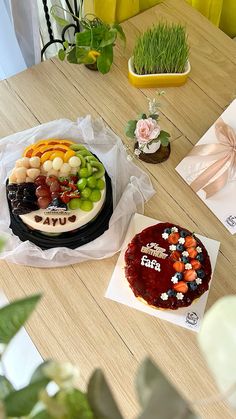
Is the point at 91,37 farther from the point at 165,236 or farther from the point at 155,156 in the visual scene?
the point at 165,236

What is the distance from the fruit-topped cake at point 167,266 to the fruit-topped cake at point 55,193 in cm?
10

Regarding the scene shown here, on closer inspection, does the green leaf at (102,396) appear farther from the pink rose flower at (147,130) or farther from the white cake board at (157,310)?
the pink rose flower at (147,130)

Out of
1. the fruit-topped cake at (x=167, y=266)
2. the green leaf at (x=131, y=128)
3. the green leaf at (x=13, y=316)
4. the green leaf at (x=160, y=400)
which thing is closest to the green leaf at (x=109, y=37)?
the green leaf at (x=131, y=128)

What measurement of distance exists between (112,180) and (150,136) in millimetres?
132

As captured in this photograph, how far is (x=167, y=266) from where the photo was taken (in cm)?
94

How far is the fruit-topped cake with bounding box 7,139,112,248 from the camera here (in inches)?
37.6

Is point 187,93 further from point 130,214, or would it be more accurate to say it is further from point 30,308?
point 30,308

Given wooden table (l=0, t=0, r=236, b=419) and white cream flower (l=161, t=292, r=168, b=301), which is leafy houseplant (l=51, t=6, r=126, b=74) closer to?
wooden table (l=0, t=0, r=236, b=419)

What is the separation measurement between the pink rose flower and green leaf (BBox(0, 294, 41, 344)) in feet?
2.07

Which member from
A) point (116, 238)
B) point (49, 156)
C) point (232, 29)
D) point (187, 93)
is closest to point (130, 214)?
point (116, 238)

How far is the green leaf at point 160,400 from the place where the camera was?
0.29 metres

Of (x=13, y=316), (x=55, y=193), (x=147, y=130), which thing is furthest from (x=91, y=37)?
(x=13, y=316)

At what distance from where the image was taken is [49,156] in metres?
1.00

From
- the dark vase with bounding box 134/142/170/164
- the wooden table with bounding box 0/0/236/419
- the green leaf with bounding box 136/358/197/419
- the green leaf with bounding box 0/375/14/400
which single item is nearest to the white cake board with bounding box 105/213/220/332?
the wooden table with bounding box 0/0/236/419
